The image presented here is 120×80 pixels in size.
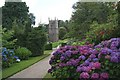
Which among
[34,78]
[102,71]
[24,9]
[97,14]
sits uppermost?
[24,9]

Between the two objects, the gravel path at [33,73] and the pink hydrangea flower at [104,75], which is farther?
the gravel path at [33,73]

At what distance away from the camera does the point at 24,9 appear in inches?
1419

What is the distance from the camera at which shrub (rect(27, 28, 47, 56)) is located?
58.5ft

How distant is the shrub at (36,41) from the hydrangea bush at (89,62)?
11014 mm

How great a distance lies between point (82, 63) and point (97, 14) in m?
14.3

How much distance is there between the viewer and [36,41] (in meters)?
17.9

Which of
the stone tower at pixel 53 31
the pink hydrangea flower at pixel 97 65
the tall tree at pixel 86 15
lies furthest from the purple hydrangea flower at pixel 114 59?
the stone tower at pixel 53 31

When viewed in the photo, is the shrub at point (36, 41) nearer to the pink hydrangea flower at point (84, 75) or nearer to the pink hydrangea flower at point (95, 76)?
the pink hydrangea flower at point (84, 75)

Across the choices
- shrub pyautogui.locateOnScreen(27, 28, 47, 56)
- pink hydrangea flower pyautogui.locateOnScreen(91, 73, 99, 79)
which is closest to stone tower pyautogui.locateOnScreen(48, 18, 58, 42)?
shrub pyautogui.locateOnScreen(27, 28, 47, 56)

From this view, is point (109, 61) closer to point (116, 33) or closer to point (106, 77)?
point (106, 77)

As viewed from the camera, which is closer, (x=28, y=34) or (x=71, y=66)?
(x=71, y=66)

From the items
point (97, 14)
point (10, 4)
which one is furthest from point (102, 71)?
point (10, 4)

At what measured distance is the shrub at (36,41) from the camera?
58.5 feet

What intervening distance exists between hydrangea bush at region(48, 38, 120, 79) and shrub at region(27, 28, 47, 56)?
36.1ft
